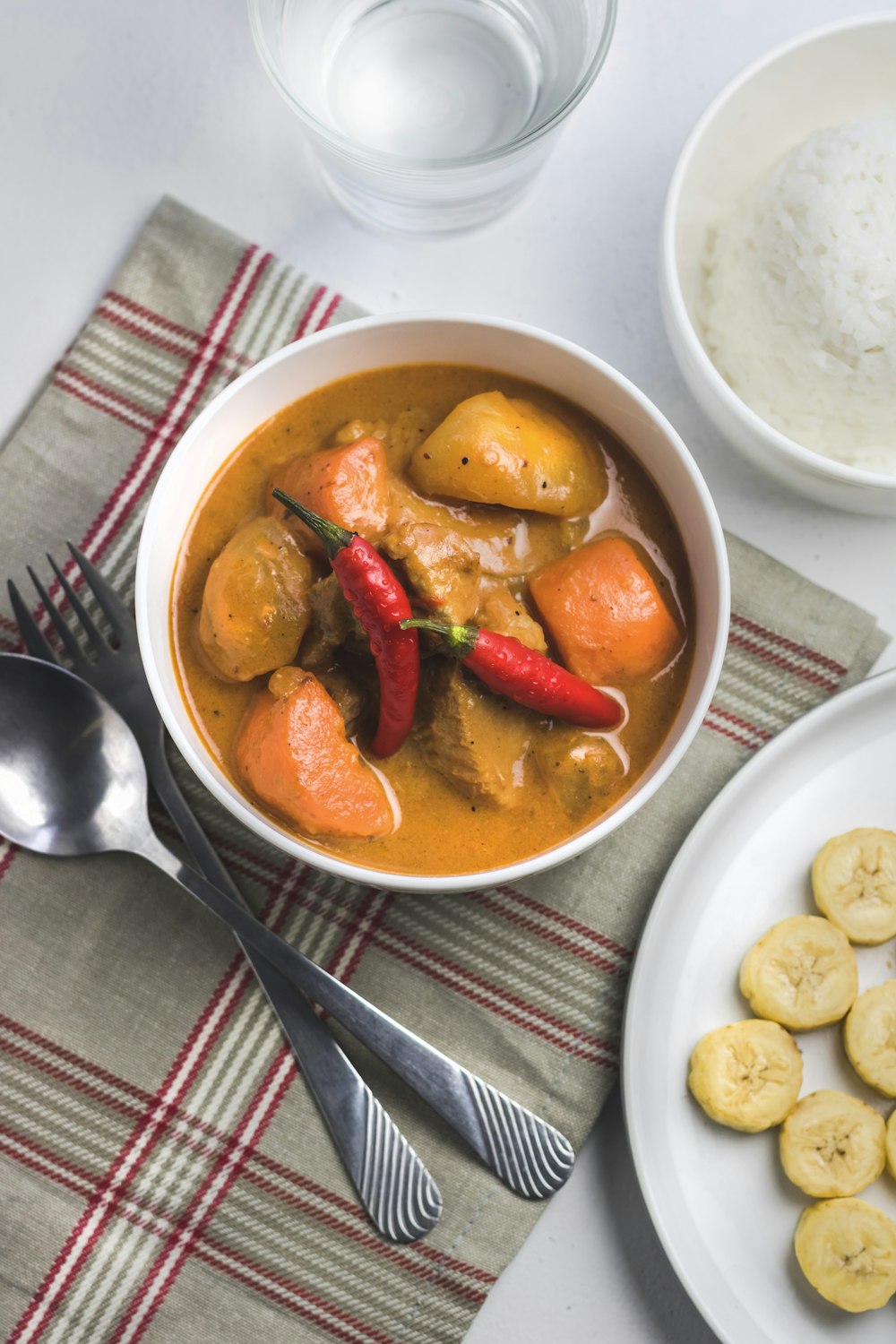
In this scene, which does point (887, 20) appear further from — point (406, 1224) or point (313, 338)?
point (406, 1224)

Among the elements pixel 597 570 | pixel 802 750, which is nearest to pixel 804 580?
pixel 802 750

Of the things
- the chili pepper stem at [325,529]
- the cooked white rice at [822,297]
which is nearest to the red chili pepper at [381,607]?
the chili pepper stem at [325,529]

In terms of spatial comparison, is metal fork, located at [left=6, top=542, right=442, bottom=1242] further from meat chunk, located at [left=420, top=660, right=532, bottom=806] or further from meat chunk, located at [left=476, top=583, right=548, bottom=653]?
meat chunk, located at [left=476, top=583, right=548, bottom=653]

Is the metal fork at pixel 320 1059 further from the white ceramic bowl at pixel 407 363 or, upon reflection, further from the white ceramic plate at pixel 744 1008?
the white ceramic plate at pixel 744 1008

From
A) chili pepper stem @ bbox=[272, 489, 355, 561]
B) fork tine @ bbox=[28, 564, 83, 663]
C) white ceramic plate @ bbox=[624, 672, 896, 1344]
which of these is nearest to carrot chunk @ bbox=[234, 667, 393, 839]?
chili pepper stem @ bbox=[272, 489, 355, 561]

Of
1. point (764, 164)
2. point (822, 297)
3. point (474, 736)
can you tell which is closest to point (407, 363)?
point (474, 736)
